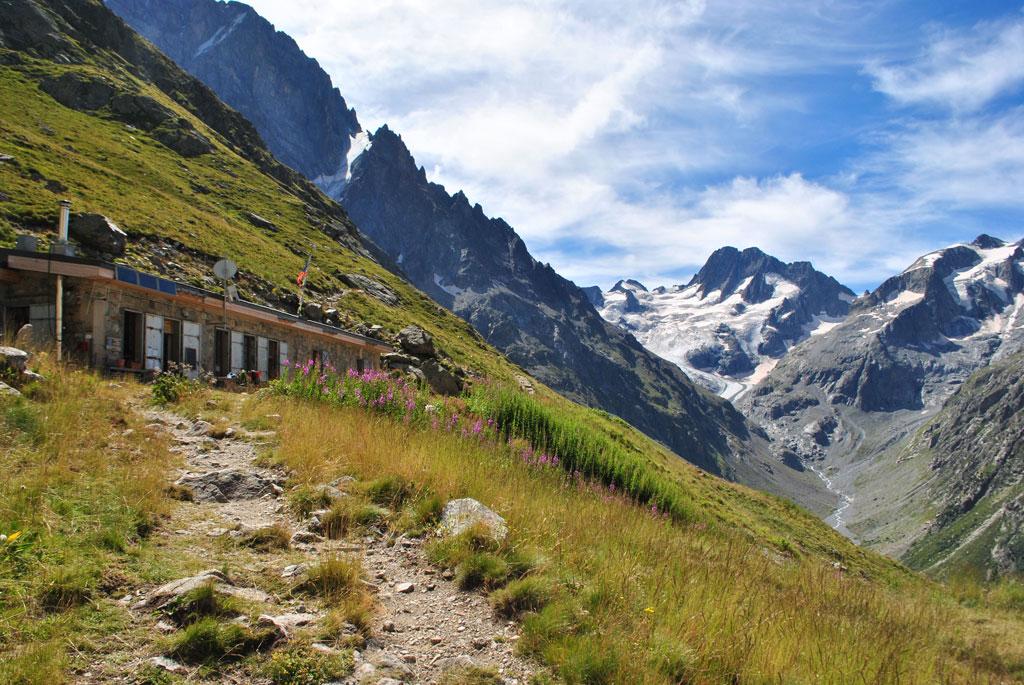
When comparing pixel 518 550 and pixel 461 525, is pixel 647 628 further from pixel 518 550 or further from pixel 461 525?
pixel 461 525

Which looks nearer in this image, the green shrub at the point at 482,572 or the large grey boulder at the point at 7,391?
the green shrub at the point at 482,572

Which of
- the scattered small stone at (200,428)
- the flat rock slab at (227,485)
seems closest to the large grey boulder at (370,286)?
the scattered small stone at (200,428)

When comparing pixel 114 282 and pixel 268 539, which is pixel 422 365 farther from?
pixel 268 539

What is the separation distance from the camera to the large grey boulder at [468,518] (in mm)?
6707

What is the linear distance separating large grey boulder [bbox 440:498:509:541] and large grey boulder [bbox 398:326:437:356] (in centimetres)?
2326

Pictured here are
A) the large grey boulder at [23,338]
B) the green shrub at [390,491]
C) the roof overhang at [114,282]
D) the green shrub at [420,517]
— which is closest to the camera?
the green shrub at [420,517]

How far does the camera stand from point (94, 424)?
9.84m

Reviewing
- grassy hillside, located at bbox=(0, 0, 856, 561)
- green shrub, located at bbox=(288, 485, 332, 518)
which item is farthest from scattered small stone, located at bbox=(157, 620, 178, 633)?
grassy hillside, located at bbox=(0, 0, 856, 561)

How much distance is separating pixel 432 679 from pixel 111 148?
120m

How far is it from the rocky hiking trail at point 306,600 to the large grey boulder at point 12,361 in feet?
17.7

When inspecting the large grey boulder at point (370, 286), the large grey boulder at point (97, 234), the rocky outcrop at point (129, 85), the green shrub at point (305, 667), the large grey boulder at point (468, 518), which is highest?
the rocky outcrop at point (129, 85)

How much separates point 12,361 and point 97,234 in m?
39.0

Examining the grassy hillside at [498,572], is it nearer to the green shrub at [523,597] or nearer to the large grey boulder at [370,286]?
the green shrub at [523,597]

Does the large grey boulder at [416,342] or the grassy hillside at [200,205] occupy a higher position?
the grassy hillside at [200,205]
